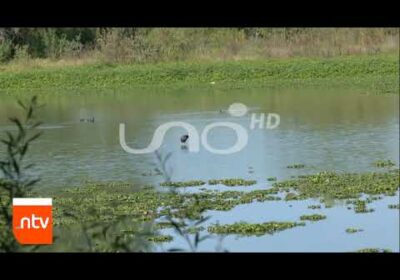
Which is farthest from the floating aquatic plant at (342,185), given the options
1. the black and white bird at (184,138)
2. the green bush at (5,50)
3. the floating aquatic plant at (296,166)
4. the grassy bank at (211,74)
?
the green bush at (5,50)

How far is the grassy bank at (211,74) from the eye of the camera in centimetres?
2698

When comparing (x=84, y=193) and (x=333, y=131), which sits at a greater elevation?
(x=333, y=131)

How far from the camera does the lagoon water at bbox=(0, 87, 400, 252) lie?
862cm

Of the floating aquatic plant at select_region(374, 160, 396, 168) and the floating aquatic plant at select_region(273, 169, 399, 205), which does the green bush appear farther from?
the floating aquatic plant at select_region(273, 169, 399, 205)

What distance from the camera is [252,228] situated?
8555mm

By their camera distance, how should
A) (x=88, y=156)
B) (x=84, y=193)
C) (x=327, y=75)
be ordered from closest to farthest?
(x=84, y=193), (x=88, y=156), (x=327, y=75)

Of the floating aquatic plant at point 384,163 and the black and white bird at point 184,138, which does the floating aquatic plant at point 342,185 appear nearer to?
the floating aquatic plant at point 384,163
